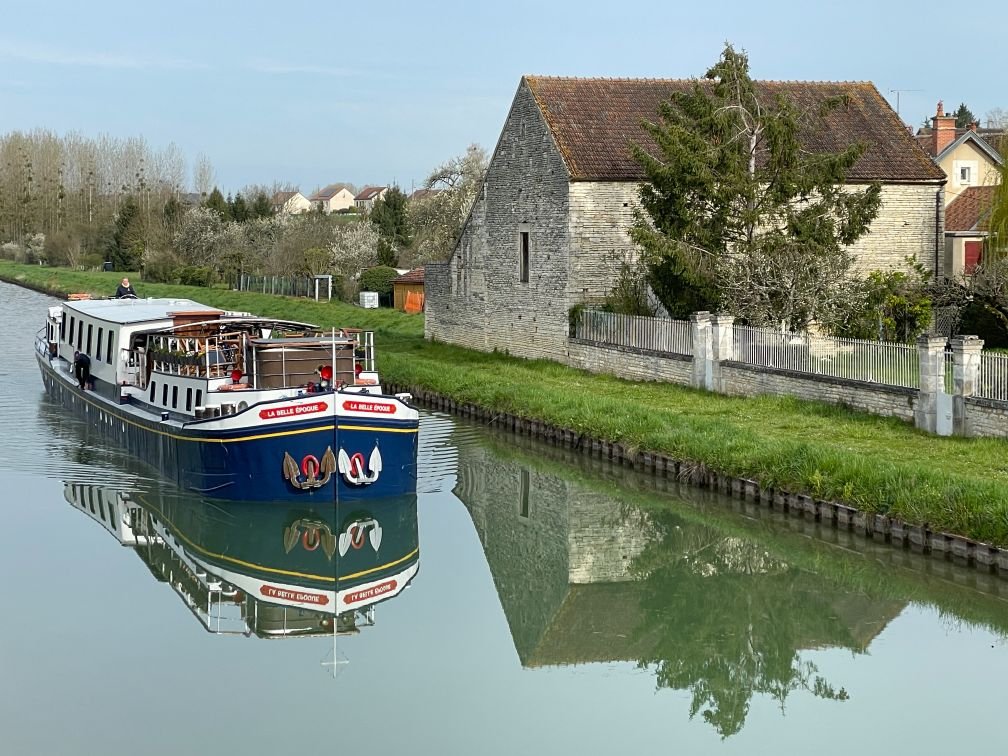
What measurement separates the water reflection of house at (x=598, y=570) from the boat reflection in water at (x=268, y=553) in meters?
1.48

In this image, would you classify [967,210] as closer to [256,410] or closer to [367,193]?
[256,410]

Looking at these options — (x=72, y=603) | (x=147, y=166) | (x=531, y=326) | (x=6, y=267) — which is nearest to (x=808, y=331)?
(x=531, y=326)

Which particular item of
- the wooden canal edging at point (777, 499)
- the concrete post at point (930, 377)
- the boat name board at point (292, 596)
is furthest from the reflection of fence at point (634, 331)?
the boat name board at point (292, 596)

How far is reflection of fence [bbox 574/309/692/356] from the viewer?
94.8 feet

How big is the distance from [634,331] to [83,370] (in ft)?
37.3

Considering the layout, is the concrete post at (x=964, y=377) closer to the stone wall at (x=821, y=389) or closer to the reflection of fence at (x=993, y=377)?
the reflection of fence at (x=993, y=377)

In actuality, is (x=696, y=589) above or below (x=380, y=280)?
below

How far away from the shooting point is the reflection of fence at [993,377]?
20.5 metres

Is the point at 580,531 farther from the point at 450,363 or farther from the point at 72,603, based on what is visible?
the point at 450,363

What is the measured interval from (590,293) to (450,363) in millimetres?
4046

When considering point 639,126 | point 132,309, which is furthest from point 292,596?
point 639,126

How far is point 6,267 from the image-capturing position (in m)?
90.4

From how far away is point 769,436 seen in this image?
22.0m

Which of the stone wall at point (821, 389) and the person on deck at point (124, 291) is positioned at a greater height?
the person on deck at point (124, 291)
